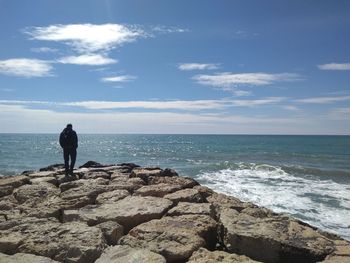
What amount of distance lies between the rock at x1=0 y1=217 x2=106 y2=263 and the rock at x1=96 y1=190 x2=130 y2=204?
1.67 m

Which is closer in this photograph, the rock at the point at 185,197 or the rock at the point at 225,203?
the rock at the point at 225,203

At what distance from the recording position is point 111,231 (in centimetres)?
544

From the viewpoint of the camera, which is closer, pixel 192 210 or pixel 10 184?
pixel 192 210

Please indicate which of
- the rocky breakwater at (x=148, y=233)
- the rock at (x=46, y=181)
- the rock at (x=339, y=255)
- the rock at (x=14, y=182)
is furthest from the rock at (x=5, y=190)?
the rock at (x=339, y=255)

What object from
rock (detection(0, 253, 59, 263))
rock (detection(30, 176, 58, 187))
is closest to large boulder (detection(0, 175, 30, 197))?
rock (detection(30, 176, 58, 187))

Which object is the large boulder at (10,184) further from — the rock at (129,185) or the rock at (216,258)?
the rock at (216,258)

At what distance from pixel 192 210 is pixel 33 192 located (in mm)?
3705

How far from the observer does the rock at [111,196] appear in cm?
730

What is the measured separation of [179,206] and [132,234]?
1.38 metres

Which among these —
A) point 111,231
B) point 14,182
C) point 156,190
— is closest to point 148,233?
point 111,231

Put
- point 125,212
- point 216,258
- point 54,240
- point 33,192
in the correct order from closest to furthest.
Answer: point 216,258 → point 54,240 → point 125,212 → point 33,192

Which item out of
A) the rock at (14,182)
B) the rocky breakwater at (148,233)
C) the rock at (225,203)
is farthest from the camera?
the rock at (14,182)

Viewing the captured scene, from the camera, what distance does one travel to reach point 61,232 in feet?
17.3

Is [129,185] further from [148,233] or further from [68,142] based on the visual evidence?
[148,233]
